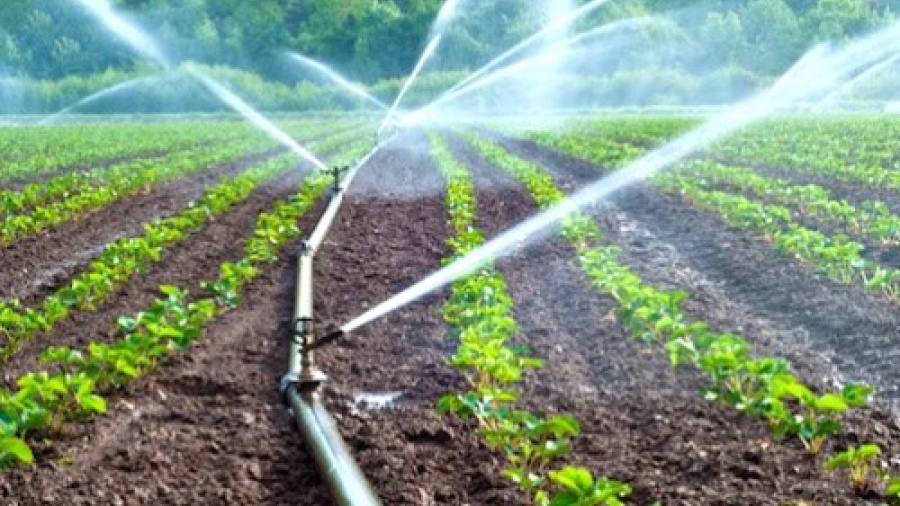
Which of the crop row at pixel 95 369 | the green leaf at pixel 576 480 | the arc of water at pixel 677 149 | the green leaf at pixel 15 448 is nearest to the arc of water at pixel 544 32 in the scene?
the arc of water at pixel 677 149

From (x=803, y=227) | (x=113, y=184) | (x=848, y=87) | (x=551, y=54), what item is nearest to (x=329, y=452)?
(x=803, y=227)

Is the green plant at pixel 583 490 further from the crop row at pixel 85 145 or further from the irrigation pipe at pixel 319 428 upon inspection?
the crop row at pixel 85 145

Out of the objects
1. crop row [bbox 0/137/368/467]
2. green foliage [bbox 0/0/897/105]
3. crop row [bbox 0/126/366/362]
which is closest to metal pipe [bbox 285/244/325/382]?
crop row [bbox 0/137/368/467]

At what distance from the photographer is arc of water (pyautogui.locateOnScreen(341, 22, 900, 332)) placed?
7867 mm

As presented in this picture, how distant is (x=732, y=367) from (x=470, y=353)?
1084mm

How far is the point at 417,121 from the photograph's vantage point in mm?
42000

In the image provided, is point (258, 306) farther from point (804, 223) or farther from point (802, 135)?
point (802, 135)

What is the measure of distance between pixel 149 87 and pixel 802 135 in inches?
1502

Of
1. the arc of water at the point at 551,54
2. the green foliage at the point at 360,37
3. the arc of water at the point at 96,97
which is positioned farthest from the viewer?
the arc of water at the point at 96,97

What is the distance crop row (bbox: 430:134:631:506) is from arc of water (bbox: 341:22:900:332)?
420 mm

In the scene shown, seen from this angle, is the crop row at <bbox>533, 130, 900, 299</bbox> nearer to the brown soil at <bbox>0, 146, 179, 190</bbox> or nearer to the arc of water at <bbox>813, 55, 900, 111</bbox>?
the brown soil at <bbox>0, 146, 179, 190</bbox>

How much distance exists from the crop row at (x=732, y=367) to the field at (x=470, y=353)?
0.06 ft

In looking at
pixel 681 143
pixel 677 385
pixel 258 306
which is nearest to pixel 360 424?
pixel 677 385

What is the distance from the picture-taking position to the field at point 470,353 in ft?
13.7
